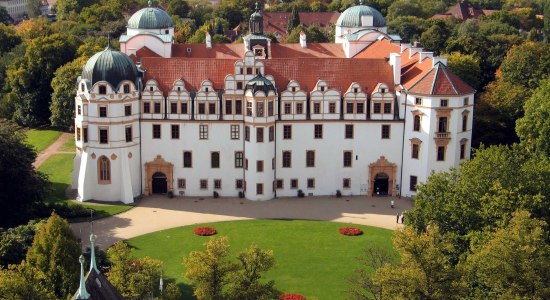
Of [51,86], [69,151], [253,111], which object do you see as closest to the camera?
[253,111]

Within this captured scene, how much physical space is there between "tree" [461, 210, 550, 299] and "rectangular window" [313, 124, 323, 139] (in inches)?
1250

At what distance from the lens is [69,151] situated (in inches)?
3644

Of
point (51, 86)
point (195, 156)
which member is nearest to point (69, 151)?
point (51, 86)

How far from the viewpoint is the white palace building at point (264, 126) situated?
2906 inches

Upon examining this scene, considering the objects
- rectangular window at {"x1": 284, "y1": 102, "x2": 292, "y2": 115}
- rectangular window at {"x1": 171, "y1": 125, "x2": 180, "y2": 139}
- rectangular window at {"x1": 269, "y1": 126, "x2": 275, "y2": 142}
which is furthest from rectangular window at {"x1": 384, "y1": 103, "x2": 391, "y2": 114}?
rectangular window at {"x1": 171, "y1": 125, "x2": 180, "y2": 139}

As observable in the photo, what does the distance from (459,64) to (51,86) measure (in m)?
51.4

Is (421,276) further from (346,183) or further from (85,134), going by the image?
(85,134)

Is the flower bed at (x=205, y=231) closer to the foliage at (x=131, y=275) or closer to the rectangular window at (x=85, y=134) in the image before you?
the rectangular window at (x=85, y=134)

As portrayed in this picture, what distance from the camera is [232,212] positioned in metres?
72.4

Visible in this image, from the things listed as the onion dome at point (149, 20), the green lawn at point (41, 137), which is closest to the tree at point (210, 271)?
the green lawn at point (41, 137)

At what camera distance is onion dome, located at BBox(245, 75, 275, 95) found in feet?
241

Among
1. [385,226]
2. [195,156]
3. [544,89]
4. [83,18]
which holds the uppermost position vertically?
[83,18]

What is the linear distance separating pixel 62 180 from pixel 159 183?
10989 millimetres

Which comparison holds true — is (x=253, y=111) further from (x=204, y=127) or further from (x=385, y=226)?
(x=385, y=226)
